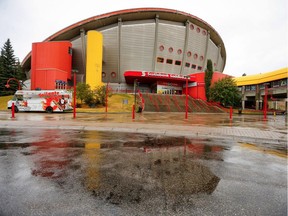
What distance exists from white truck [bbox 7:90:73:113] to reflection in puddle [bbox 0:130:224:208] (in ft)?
57.0

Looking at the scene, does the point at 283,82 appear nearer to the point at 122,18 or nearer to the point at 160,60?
the point at 160,60

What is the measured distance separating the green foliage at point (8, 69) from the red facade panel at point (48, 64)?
11.8 m

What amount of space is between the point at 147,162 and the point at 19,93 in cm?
2414

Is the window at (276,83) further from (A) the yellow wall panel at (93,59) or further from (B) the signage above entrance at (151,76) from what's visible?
(A) the yellow wall panel at (93,59)

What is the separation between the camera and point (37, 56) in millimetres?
40219

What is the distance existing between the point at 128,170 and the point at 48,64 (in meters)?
42.8

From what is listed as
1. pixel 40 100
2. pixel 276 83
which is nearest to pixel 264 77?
pixel 276 83

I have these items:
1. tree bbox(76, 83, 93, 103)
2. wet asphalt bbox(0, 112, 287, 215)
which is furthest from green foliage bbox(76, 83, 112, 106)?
wet asphalt bbox(0, 112, 287, 215)

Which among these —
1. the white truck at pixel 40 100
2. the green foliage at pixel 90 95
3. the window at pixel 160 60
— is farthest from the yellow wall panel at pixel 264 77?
the white truck at pixel 40 100

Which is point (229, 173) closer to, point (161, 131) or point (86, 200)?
point (86, 200)

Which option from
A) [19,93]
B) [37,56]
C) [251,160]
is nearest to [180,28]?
[37,56]

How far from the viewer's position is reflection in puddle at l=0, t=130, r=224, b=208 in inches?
119

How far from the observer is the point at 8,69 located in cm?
Answer: 4756

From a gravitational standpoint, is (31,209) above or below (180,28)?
below
